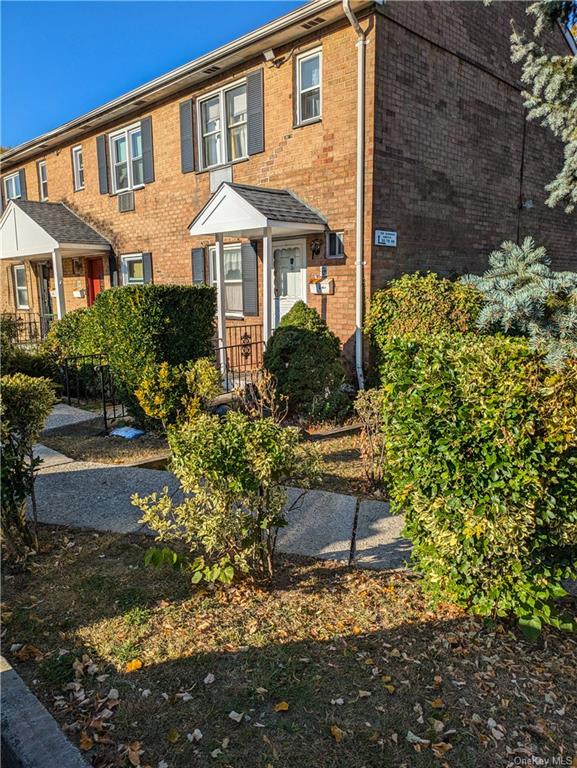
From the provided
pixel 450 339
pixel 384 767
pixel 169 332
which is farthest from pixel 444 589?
pixel 169 332

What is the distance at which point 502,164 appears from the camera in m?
11.2

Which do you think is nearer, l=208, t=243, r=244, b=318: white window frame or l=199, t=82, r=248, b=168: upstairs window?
l=199, t=82, r=248, b=168: upstairs window

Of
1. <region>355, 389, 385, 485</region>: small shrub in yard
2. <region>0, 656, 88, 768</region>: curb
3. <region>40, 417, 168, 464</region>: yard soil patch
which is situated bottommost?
<region>0, 656, 88, 768</region>: curb

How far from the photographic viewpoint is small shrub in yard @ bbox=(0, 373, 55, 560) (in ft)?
12.9

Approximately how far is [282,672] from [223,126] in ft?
35.8

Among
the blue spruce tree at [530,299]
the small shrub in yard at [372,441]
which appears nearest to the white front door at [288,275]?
the blue spruce tree at [530,299]

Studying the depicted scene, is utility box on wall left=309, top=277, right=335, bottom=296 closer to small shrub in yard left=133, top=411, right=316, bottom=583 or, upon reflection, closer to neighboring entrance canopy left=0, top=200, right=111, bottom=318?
small shrub in yard left=133, top=411, right=316, bottom=583

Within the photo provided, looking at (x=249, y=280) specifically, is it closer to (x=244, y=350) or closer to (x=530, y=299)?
(x=244, y=350)

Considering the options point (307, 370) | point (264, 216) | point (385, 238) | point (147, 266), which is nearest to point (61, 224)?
point (147, 266)

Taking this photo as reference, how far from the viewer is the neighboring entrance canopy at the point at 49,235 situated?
555 inches

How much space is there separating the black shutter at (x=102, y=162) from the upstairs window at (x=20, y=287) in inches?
244

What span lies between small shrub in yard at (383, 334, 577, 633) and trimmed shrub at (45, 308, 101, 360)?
698 cm

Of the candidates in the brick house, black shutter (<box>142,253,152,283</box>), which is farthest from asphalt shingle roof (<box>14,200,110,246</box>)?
black shutter (<box>142,253,152,283</box>)

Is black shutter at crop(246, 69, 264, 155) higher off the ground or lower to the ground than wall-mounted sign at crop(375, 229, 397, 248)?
higher
